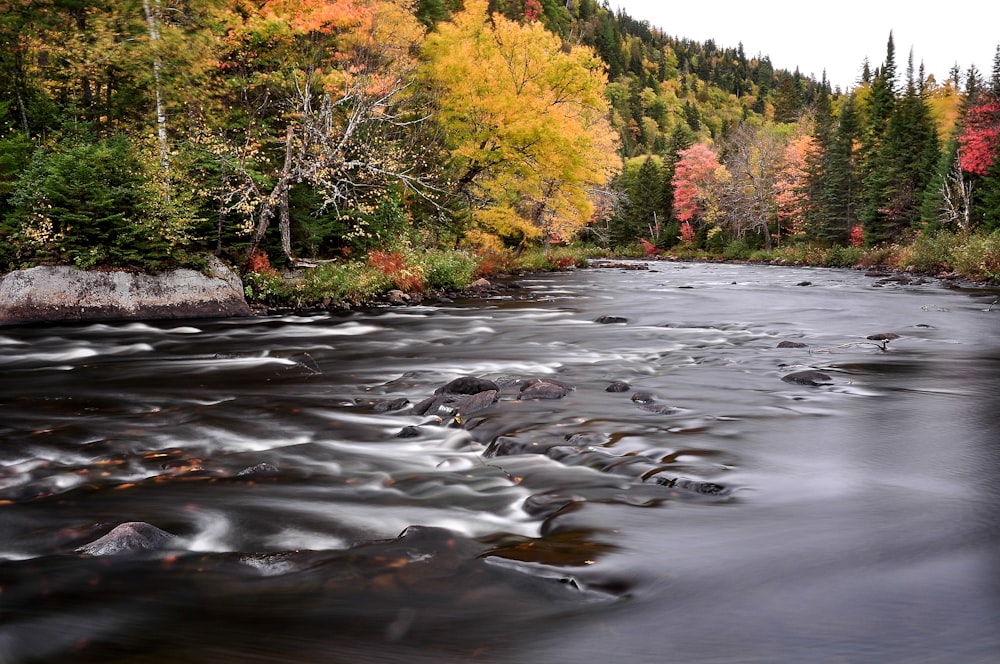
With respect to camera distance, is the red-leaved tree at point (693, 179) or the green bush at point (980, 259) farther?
the red-leaved tree at point (693, 179)

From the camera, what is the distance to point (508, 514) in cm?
479

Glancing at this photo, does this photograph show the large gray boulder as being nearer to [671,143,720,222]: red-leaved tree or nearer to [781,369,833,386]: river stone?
[781,369,833,386]: river stone

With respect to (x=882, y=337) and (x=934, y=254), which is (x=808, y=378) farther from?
(x=934, y=254)

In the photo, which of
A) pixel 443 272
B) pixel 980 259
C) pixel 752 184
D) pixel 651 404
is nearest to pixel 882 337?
pixel 651 404

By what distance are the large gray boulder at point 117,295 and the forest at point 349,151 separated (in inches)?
17.4

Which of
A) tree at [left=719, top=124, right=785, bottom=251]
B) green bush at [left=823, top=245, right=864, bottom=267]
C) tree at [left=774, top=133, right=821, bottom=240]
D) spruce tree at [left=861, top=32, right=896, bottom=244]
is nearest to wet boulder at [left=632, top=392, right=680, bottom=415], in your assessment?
green bush at [left=823, top=245, right=864, bottom=267]

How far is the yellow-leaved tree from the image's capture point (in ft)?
93.2

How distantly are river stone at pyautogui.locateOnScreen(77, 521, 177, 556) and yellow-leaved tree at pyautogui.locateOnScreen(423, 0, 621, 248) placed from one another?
25.5 meters

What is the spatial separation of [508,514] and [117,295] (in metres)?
14.6

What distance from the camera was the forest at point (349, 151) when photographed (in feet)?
55.2

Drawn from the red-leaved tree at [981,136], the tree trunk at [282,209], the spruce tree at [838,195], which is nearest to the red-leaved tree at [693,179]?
the spruce tree at [838,195]

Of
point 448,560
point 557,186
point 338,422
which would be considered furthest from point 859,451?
point 557,186

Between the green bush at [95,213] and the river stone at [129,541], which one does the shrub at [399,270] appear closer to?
the green bush at [95,213]

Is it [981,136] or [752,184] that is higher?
[981,136]
